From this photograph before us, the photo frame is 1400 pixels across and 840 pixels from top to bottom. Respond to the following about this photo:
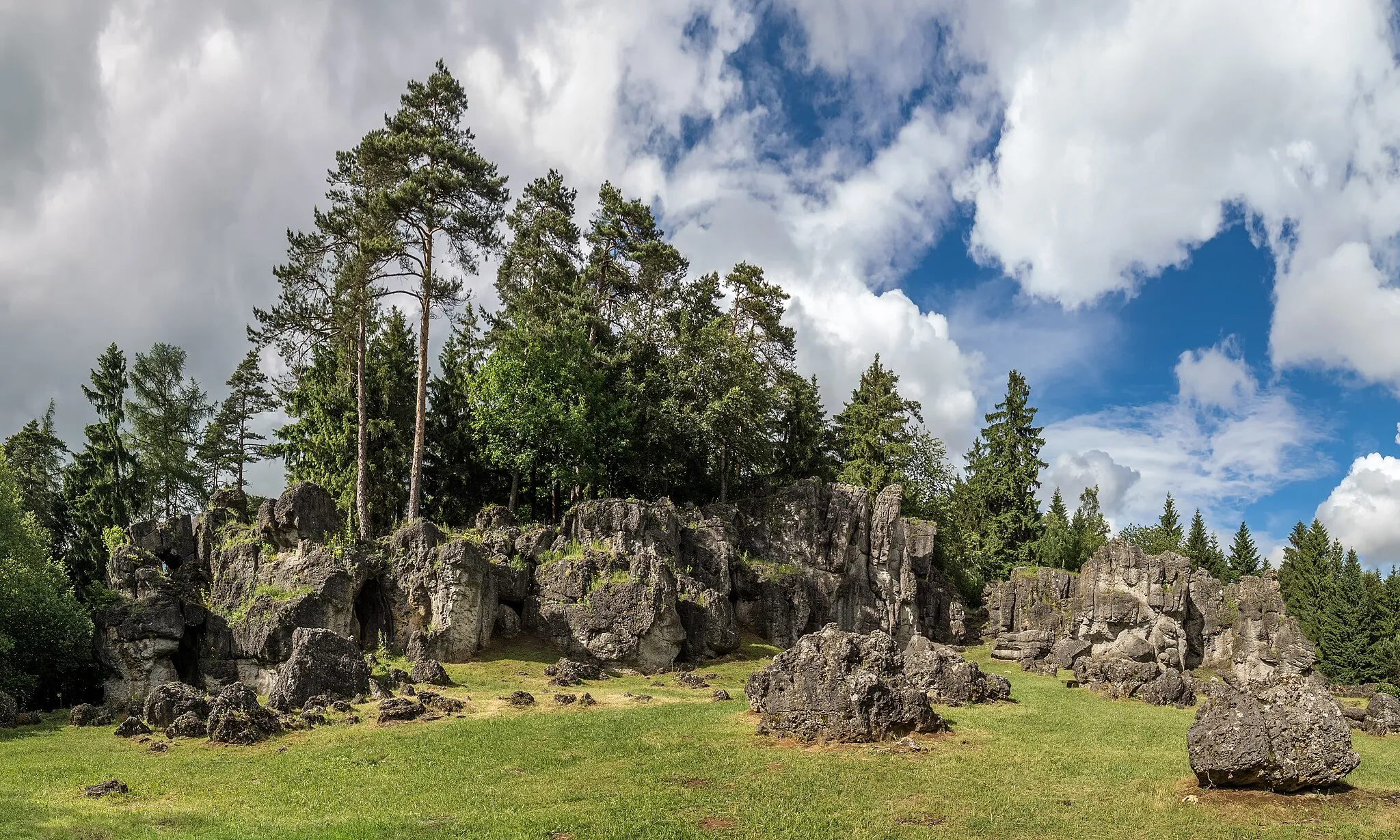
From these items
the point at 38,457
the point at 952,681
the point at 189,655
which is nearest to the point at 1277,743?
the point at 952,681

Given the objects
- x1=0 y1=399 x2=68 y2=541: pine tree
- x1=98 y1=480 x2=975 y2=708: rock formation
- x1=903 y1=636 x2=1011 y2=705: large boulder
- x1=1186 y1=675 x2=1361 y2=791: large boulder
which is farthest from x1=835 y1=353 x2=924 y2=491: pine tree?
x1=0 y1=399 x2=68 y2=541: pine tree

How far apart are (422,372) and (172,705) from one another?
2273 centimetres

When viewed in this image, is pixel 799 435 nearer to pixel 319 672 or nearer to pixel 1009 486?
pixel 1009 486

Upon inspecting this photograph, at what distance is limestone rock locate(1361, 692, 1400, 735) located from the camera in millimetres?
29594

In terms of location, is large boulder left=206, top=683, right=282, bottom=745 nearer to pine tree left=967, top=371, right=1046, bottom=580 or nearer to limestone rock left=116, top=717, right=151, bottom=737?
limestone rock left=116, top=717, right=151, bottom=737

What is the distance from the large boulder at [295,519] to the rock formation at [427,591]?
0.08 meters

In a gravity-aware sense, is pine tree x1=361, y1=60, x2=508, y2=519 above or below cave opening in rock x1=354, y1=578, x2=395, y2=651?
above

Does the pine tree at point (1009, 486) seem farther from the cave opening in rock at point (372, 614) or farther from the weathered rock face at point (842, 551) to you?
the cave opening in rock at point (372, 614)

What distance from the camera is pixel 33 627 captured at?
3216 centimetres

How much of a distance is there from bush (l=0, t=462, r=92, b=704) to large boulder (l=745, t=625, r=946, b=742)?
2802cm

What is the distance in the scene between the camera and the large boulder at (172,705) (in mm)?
25859

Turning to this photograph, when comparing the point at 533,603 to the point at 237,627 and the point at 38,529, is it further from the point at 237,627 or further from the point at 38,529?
the point at 38,529

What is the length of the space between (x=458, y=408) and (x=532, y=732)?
122 feet

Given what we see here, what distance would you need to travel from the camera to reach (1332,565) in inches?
2680
